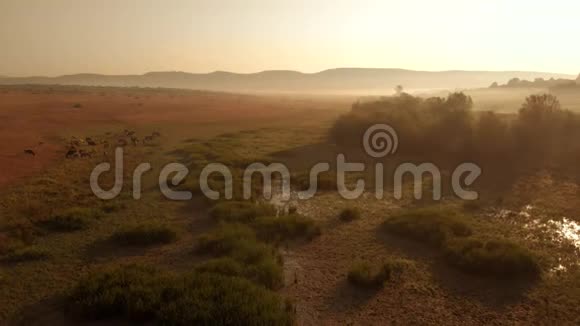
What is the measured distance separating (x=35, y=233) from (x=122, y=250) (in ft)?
11.7

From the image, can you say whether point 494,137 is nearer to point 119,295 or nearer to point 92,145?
point 119,295

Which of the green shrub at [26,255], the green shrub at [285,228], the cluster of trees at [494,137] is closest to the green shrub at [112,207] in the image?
the green shrub at [26,255]

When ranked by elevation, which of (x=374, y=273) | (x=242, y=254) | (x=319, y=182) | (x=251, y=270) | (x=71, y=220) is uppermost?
(x=319, y=182)

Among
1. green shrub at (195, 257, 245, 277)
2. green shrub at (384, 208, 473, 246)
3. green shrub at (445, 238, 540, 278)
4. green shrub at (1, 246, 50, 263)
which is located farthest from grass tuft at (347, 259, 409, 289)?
green shrub at (1, 246, 50, 263)

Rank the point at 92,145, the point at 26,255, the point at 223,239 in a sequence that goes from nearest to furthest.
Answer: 1. the point at 26,255
2. the point at 223,239
3. the point at 92,145

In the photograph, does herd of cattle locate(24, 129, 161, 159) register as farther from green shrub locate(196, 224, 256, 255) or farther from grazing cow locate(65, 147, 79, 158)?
green shrub locate(196, 224, 256, 255)

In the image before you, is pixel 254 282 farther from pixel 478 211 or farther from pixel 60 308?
pixel 478 211

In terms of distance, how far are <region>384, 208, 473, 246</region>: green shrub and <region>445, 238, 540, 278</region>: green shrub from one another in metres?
1.13

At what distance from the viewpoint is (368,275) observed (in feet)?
35.4

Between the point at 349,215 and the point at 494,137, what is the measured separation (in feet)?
61.8

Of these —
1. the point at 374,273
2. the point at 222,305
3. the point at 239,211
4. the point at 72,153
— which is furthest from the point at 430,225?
the point at 72,153

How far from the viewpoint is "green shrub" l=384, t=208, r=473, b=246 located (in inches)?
539

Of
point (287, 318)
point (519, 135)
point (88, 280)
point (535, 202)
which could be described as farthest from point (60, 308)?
point (519, 135)

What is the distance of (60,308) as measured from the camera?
30.3ft
